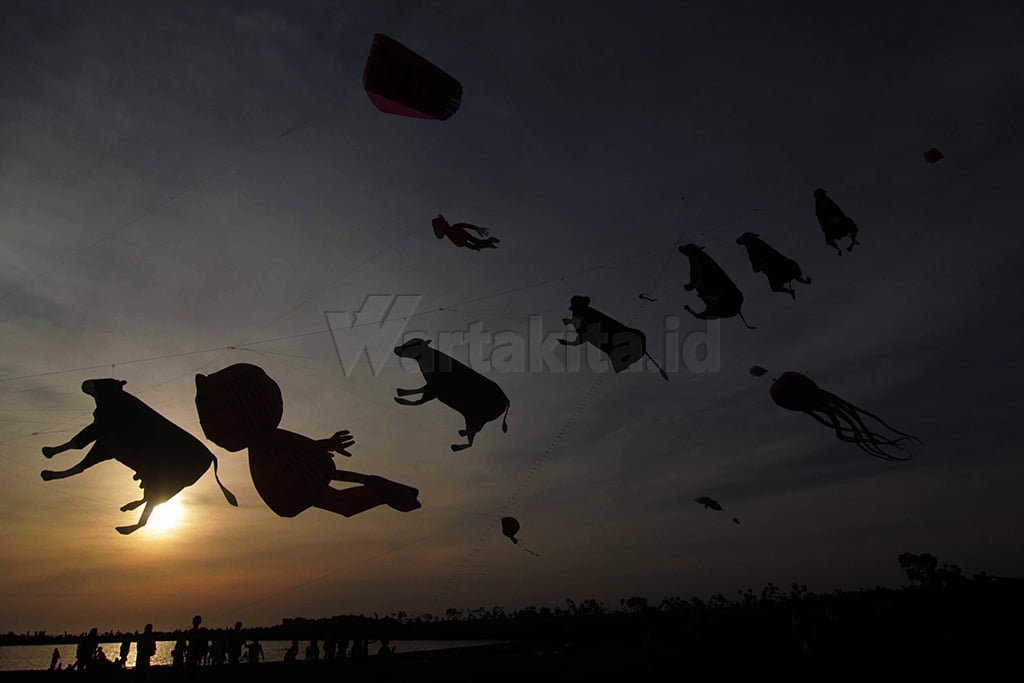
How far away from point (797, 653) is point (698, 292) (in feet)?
45.8

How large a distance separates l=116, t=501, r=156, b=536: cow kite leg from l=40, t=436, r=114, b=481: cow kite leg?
0.99 metres

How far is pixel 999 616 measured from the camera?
23.6 metres

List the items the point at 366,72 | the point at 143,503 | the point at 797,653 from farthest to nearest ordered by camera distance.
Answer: the point at 797,653, the point at 366,72, the point at 143,503

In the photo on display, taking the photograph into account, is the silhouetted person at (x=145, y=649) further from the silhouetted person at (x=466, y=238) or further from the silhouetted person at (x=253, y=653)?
the silhouetted person at (x=466, y=238)

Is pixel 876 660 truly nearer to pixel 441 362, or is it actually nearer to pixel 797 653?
pixel 797 653

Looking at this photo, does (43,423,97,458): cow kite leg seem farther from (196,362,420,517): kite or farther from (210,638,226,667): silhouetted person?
(210,638,226,667): silhouetted person

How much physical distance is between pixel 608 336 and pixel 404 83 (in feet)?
19.7

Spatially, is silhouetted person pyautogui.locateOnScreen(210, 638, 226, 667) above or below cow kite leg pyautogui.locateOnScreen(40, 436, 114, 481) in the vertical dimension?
below

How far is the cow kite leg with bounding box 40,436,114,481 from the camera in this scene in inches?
364

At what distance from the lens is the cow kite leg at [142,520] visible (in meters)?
9.15

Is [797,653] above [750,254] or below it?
below

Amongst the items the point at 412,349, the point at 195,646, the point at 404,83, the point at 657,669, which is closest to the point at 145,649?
the point at 195,646

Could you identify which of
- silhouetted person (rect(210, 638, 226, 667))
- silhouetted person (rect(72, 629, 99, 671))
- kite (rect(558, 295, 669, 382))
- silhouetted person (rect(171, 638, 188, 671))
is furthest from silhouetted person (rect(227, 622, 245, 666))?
kite (rect(558, 295, 669, 382))

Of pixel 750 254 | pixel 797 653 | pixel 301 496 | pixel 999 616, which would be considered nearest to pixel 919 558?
pixel 999 616
